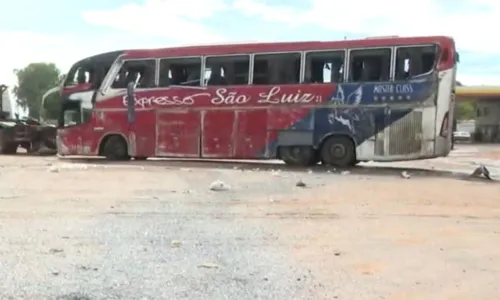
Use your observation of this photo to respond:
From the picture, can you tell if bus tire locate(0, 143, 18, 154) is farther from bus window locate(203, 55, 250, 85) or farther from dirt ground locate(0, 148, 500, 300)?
dirt ground locate(0, 148, 500, 300)

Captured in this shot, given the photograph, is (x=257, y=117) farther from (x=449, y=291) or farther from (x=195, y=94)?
(x=449, y=291)

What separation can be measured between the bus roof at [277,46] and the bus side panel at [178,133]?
1.68 metres

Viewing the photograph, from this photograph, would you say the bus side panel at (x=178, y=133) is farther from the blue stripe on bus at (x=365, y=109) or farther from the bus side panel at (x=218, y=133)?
the blue stripe on bus at (x=365, y=109)

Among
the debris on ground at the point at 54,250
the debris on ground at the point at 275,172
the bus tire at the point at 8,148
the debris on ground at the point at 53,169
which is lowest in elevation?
the bus tire at the point at 8,148

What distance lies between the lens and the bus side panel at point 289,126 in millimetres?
17719

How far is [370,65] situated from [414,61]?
1075mm

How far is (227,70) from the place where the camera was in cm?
1852

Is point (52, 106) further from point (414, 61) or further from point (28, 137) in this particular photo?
point (414, 61)

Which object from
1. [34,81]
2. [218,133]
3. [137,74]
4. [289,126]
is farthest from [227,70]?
[34,81]

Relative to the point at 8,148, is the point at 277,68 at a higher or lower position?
higher

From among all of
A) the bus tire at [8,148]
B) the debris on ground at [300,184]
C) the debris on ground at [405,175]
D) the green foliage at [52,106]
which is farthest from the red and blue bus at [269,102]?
the bus tire at [8,148]

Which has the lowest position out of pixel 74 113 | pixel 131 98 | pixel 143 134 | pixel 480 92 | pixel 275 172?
pixel 275 172

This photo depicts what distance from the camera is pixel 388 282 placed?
5.56 m

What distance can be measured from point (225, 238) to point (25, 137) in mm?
19922
